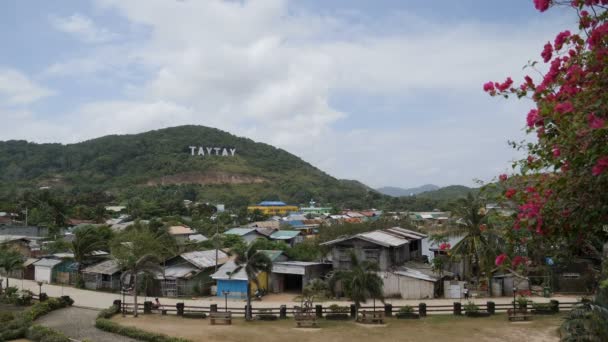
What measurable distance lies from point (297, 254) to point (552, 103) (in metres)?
31.9

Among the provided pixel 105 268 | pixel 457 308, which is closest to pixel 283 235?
pixel 105 268

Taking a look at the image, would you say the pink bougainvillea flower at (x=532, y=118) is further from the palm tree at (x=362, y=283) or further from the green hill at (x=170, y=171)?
the green hill at (x=170, y=171)

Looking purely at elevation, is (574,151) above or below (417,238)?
above

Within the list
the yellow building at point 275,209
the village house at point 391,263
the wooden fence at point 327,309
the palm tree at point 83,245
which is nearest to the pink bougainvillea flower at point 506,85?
the wooden fence at point 327,309

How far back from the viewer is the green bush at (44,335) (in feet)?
59.4

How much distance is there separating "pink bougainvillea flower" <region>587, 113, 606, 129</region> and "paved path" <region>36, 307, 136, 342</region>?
1848 cm

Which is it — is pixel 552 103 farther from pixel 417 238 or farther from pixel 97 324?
pixel 417 238

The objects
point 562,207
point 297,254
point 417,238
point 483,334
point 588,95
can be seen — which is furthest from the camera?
point 297,254

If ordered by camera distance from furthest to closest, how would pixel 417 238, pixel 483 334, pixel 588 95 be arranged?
pixel 417 238
pixel 483 334
pixel 588 95

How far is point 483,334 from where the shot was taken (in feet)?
61.8

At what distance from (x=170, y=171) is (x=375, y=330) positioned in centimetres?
12933

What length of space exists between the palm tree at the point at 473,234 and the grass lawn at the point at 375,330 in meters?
4.43

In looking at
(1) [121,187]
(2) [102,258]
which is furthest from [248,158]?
(2) [102,258]

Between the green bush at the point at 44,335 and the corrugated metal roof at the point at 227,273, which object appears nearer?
the green bush at the point at 44,335
